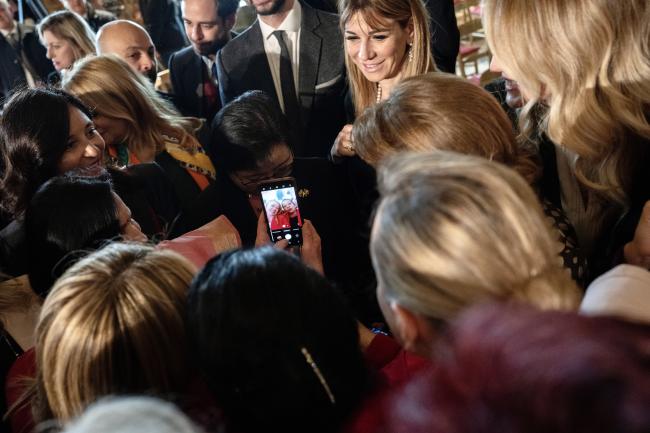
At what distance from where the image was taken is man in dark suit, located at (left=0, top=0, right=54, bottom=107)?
3990 millimetres

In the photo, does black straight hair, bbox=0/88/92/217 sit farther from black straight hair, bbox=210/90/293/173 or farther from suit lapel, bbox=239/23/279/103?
suit lapel, bbox=239/23/279/103

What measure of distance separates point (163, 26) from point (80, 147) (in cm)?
261

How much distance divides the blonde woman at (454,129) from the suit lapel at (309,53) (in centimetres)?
106

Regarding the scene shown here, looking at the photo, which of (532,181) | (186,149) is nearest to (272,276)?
(532,181)

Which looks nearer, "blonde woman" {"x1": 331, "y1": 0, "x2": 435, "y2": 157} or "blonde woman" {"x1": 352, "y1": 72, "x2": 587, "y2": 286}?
"blonde woman" {"x1": 352, "y1": 72, "x2": 587, "y2": 286}

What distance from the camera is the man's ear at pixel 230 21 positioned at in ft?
9.01

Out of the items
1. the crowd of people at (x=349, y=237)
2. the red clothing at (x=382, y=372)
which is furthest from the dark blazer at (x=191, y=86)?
the red clothing at (x=382, y=372)

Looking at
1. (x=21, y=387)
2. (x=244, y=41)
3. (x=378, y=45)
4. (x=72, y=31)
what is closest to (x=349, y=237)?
(x=378, y=45)

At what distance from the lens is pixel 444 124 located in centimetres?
113

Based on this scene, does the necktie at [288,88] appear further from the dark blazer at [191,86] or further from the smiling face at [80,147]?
the smiling face at [80,147]

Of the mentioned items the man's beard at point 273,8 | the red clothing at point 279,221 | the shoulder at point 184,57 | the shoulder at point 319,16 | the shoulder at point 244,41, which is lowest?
the red clothing at point 279,221

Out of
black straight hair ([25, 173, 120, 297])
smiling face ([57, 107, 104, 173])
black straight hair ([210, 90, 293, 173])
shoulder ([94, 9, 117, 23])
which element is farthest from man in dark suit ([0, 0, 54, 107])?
black straight hair ([25, 173, 120, 297])

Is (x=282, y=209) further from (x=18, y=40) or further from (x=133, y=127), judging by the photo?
(x=18, y=40)

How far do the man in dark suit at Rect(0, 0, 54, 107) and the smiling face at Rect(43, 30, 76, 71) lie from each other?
1.12m
